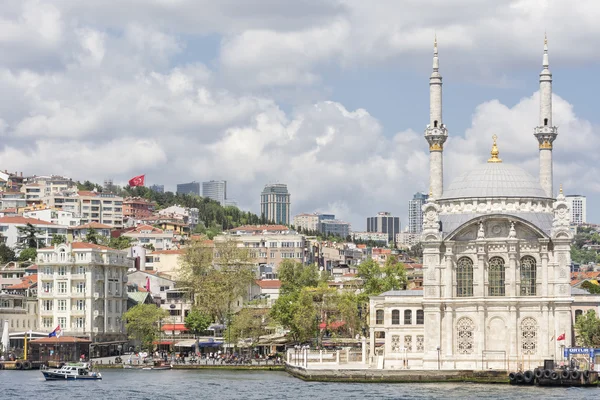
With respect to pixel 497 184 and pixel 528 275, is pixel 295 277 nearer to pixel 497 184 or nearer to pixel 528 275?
pixel 497 184

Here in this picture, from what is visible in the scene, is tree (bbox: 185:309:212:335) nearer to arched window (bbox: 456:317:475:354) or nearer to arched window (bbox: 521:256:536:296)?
arched window (bbox: 456:317:475:354)

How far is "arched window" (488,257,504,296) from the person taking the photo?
81062mm

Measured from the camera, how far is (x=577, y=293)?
92500mm

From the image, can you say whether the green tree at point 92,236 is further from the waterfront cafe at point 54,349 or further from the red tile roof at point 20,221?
the waterfront cafe at point 54,349

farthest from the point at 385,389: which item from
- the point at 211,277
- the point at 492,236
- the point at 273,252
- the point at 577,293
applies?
the point at 273,252

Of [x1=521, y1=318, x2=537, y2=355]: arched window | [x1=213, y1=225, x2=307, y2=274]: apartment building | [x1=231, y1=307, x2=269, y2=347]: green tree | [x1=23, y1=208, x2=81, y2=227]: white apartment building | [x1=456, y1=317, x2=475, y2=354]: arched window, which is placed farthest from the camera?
[x1=23, y1=208, x2=81, y2=227]: white apartment building

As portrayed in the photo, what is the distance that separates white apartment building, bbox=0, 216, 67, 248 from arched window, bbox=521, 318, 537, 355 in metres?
81.3

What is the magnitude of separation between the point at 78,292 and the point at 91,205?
3059 inches

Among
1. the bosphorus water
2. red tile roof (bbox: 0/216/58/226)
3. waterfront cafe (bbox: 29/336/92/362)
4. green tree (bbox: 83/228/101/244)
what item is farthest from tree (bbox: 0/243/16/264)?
the bosphorus water

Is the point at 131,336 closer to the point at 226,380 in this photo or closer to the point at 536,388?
the point at 226,380

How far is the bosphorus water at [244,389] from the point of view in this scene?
69625 mm

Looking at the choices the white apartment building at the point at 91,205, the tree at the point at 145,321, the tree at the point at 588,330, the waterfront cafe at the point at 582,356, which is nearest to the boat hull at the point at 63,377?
the tree at the point at 145,321

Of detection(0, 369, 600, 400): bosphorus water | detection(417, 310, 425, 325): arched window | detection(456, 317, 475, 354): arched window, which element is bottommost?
detection(0, 369, 600, 400): bosphorus water

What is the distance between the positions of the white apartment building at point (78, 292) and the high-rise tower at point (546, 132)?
39213 mm
